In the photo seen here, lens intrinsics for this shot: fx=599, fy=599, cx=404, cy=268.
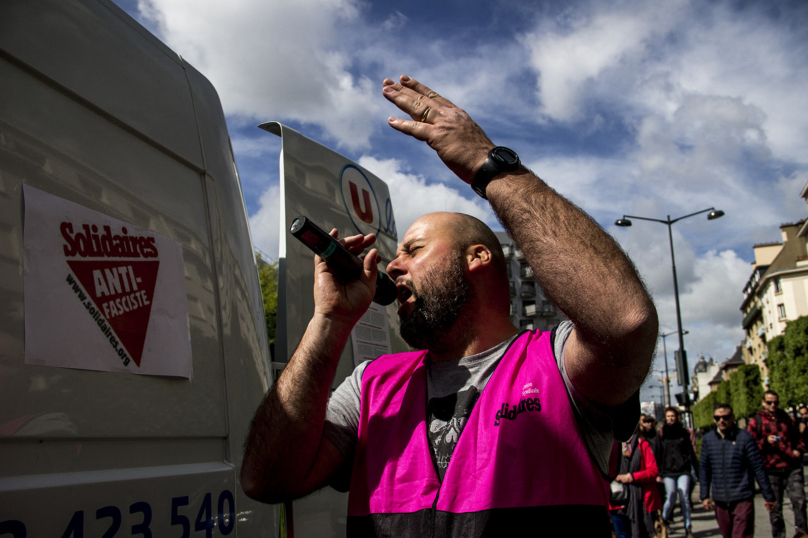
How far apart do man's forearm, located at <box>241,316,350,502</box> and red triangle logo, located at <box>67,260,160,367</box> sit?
1.38ft

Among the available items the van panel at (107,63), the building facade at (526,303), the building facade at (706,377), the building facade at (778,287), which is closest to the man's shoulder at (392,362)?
the van panel at (107,63)

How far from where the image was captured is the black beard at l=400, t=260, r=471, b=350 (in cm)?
197

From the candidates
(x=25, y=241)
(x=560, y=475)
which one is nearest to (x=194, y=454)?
(x=25, y=241)

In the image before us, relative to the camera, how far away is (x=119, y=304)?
153cm

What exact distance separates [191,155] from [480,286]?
3.51 feet

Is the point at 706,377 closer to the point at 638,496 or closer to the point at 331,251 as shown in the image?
the point at 638,496

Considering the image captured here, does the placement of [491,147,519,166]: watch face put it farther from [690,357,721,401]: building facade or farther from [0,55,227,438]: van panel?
[690,357,721,401]: building facade

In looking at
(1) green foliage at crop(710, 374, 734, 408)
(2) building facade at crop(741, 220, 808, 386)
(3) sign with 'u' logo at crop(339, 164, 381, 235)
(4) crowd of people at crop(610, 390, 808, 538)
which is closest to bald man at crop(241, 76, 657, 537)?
(3) sign with 'u' logo at crop(339, 164, 381, 235)

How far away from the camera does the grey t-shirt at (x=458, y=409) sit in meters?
1.58

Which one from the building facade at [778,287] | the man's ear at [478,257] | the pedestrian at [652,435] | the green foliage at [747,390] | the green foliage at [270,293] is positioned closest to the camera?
the man's ear at [478,257]

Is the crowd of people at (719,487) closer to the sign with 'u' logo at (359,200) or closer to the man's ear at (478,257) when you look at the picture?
the sign with 'u' logo at (359,200)

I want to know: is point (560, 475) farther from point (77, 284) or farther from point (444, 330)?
point (77, 284)

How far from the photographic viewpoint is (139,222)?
1.66 meters

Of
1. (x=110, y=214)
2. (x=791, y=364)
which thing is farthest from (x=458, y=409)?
(x=791, y=364)
